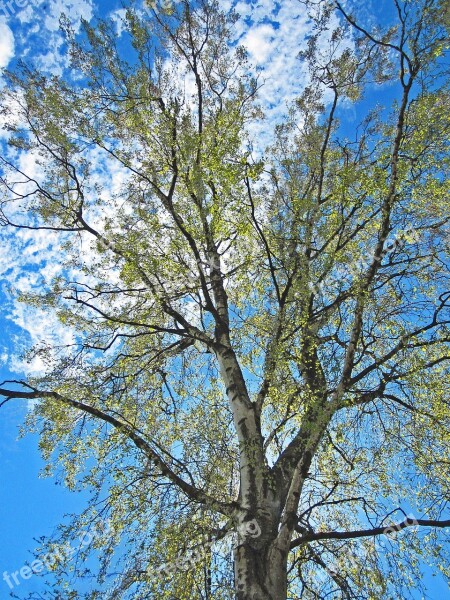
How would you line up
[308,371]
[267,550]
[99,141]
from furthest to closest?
[99,141] → [308,371] → [267,550]

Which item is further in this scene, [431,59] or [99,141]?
[99,141]

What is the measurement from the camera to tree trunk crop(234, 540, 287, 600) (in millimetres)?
4270

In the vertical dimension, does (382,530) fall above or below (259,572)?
above

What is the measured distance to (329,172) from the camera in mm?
8828

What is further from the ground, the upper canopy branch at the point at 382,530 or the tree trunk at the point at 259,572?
the upper canopy branch at the point at 382,530

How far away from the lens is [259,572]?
14.5 ft

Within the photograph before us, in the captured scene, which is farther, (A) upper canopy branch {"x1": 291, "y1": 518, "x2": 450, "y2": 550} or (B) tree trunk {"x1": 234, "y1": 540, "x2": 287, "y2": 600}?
(A) upper canopy branch {"x1": 291, "y1": 518, "x2": 450, "y2": 550}

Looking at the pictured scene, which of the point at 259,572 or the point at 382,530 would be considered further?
the point at 382,530

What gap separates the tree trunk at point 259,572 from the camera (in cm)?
427

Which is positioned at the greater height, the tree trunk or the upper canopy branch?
the upper canopy branch

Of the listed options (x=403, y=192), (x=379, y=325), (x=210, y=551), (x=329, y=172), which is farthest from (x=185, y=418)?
(x=329, y=172)

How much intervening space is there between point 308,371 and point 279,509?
2.16 metres

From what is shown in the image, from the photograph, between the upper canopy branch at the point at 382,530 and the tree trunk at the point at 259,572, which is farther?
the upper canopy branch at the point at 382,530

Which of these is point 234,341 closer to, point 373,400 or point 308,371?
point 308,371
